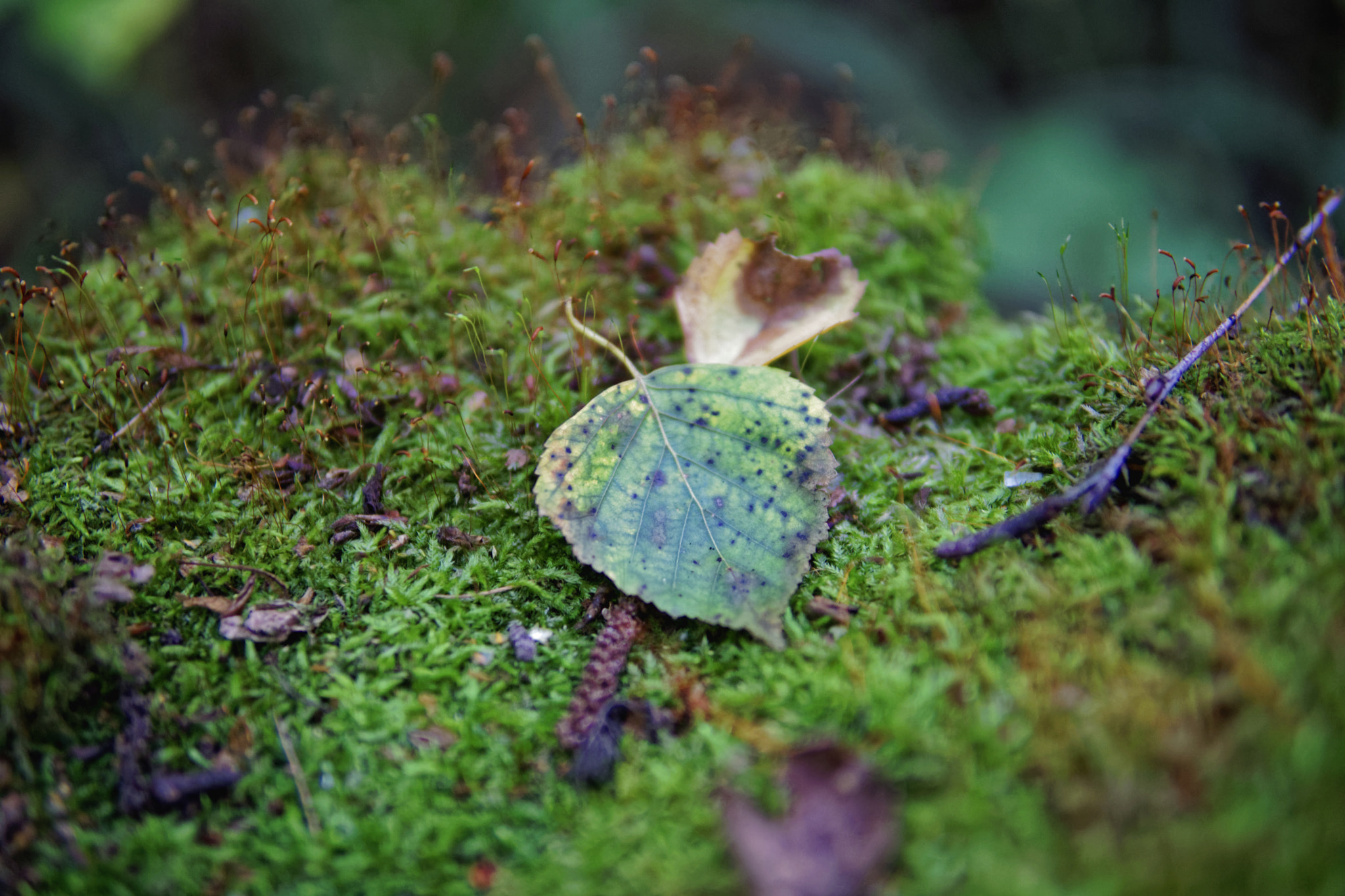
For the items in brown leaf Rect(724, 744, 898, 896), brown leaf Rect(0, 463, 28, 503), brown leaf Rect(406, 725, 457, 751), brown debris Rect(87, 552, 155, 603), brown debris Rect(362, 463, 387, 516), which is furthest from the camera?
brown debris Rect(362, 463, 387, 516)

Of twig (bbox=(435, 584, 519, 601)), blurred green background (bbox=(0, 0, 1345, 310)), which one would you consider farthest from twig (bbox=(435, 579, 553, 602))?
blurred green background (bbox=(0, 0, 1345, 310))

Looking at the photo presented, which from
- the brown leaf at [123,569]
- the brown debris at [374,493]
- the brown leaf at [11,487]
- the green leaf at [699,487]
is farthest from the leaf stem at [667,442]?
the brown leaf at [11,487]

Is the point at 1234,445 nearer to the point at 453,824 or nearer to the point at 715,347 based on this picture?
the point at 715,347

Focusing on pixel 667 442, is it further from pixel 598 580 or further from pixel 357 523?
pixel 357 523

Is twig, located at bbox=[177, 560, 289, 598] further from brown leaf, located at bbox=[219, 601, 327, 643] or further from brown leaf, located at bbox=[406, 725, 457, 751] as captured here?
brown leaf, located at bbox=[406, 725, 457, 751]

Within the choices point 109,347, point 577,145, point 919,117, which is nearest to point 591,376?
point 577,145

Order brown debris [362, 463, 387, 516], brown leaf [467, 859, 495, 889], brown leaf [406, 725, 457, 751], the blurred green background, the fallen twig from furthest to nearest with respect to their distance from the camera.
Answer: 1. the blurred green background
2. the fallen twig
3. brown debris [362, 463, 387, 516]
4. brown leaf [406, 725, 457, 751]
5. brown leaf [467, 859, 495, 889]

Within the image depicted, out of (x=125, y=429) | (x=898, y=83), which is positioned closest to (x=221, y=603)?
(x=125, y=429)
